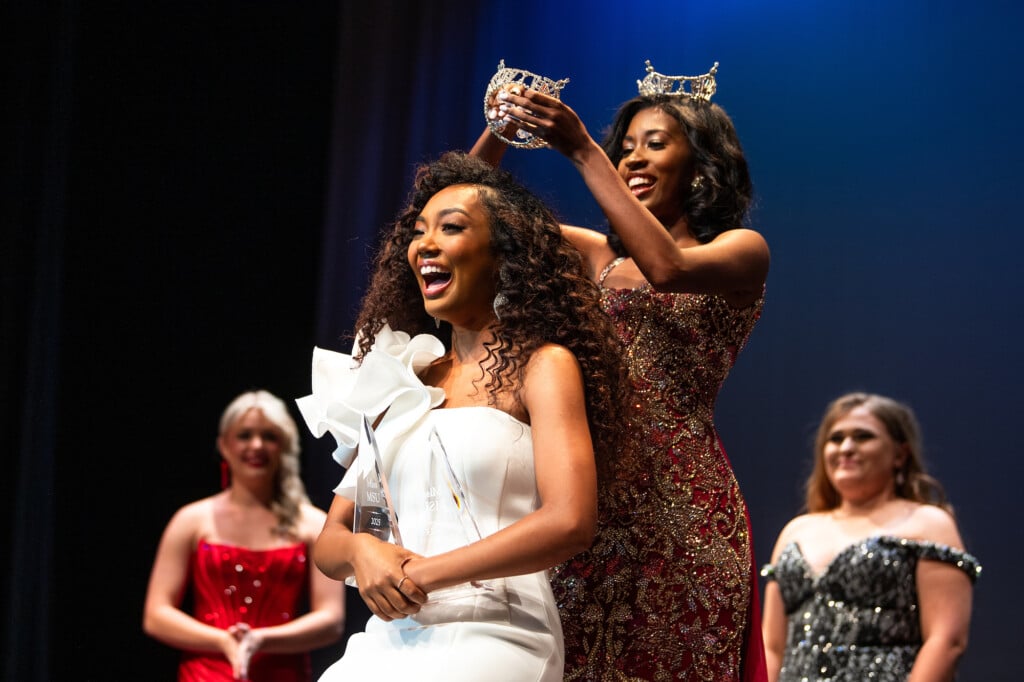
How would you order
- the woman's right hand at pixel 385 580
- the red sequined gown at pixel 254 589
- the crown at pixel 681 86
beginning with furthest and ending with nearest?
the red sequined gown at pixel 254 589
the crown at pixel 681 86
the woman's right hand at pixel 385 580

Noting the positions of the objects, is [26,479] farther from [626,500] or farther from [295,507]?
[626,500]

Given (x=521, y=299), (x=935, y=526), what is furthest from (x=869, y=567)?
(x=521, y=299)

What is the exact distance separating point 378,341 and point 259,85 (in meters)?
3.02

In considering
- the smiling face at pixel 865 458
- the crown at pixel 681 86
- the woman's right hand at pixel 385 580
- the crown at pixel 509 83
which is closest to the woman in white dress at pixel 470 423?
the woman's right hand at pixel 385 580

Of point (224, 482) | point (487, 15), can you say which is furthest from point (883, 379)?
point (224, 482)

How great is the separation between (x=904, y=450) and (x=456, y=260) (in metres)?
2.86

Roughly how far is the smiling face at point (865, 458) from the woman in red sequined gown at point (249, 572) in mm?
1927

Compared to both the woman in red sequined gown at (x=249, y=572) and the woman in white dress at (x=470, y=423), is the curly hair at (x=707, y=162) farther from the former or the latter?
the woman in red sequined gown at (x=249, y=572)

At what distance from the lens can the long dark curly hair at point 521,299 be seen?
2.24 m

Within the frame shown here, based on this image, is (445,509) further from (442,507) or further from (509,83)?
(509,83)

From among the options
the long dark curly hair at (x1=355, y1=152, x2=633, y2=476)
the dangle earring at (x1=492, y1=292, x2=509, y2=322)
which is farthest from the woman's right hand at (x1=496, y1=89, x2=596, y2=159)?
the dangle earring at (x1=492, y1=292, x2=509, y2=322)

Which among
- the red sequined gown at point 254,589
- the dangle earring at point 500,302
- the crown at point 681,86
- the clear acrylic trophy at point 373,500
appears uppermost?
the crown at point 681,86

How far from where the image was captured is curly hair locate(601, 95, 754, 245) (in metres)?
2.68

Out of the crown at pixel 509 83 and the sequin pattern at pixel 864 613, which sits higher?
the crown at pixel 509 83
